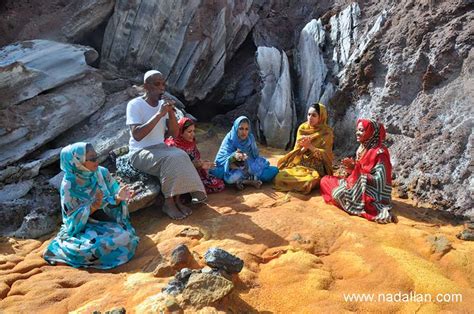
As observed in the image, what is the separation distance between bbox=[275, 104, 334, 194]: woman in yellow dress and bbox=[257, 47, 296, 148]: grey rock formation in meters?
1.93

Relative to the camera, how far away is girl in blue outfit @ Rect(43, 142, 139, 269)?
11.9 feet

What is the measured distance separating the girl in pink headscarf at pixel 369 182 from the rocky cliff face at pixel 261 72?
31.2 inches

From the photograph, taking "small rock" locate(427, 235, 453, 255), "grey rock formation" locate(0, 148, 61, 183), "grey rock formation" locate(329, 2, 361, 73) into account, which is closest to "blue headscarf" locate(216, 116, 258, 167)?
"grey rock formation" locate(0, 148, 61, 183)

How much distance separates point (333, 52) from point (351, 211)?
13.2ft

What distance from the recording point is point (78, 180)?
12.5ft

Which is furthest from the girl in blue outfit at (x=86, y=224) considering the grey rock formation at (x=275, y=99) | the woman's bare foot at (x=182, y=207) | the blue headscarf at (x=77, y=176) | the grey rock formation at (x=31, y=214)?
the grey rock formation at (x=275, y=99)

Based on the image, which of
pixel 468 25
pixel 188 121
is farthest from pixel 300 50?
pixel 188 121

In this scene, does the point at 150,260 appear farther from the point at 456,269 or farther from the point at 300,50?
the point at 300,50

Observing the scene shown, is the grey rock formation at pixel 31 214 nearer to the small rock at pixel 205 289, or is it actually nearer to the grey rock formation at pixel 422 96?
the small rock at pixel 205 289

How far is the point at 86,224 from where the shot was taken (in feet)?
12.6

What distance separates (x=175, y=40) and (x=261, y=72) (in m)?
1.73

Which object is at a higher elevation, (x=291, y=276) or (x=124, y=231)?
(x=291, y=276)

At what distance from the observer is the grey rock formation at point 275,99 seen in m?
7.48

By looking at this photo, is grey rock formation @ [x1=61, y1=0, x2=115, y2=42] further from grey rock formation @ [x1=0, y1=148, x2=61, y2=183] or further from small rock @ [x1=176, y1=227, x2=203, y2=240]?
small rock @ [x1=176, y1=227, x2=203, y2=240]
